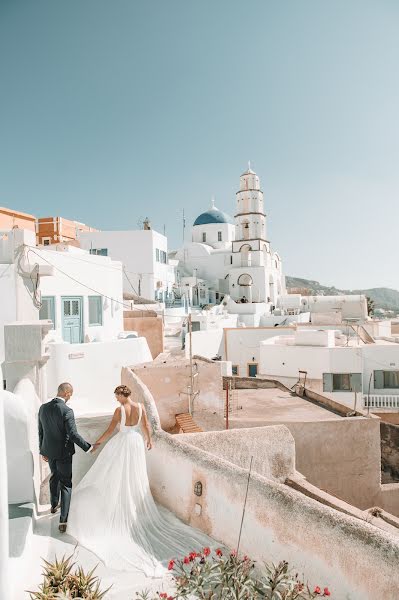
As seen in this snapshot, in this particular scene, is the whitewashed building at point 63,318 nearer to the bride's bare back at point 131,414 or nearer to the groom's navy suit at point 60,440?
the groom's navy suit at point 60,440

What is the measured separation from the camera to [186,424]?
885 centimetres

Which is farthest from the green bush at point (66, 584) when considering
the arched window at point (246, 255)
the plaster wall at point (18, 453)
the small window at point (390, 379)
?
the arched window at point (246, 255)

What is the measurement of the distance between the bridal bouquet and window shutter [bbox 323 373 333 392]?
17.6m

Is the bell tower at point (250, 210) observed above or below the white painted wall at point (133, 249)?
above

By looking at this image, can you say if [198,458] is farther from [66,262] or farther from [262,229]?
[262,229]

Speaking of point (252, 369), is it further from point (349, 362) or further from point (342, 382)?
point (349, 362)

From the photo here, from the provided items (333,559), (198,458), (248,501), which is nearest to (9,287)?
(198,458)

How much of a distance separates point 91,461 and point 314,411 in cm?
805

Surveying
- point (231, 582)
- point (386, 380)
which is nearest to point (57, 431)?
point (231, 582)

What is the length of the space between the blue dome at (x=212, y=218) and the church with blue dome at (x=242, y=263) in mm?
6090

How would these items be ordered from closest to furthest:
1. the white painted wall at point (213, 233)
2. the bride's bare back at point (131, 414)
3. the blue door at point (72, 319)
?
1. the bride's bare back at point (131, 414)
2. the blue door at point (72, 319)
3. the white painted wall at point (213, 233)

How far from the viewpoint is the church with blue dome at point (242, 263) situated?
176 ft

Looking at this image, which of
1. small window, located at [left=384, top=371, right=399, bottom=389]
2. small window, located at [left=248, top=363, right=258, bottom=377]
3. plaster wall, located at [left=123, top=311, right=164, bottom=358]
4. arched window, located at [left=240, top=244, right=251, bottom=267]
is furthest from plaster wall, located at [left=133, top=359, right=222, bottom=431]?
arched window, located at [left=240, top=244, right=251, bottom=267]

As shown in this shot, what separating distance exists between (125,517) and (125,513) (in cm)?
4
